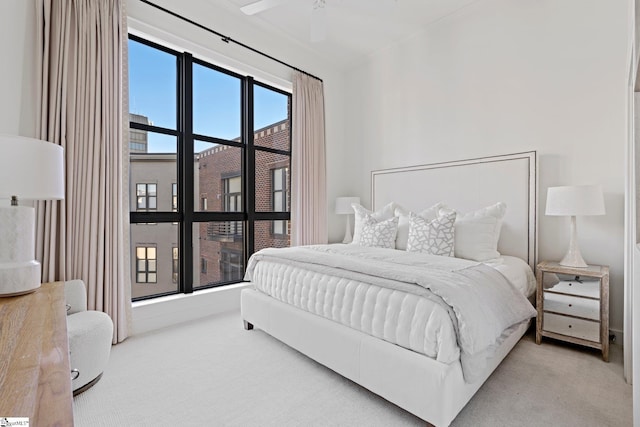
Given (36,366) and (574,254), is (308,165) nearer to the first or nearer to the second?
(574,254)

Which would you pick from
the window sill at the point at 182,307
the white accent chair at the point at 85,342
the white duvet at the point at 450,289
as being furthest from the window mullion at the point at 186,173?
the white duvet at the point at 450,289

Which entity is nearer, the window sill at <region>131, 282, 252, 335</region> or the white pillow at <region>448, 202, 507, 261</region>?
the white pillow at <region>448, 202, 507, 261</region>

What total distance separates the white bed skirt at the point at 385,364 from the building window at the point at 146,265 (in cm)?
145

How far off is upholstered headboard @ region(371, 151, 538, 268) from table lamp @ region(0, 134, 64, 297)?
3.27m

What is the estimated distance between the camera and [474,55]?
129 inches

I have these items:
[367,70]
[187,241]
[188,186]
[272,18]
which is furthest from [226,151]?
[367,70]

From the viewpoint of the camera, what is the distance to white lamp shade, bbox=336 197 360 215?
418 centimetres

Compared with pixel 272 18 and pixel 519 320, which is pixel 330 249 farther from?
pixel 272 18

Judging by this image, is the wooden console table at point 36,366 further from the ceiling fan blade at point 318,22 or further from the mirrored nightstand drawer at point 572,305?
the mirrored nightstand drawer at point 572,305

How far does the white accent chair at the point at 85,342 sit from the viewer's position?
1.73m

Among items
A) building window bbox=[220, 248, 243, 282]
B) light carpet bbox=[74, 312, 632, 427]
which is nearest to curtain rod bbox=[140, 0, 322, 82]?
building window bbox=[220, 248, 243, 282]

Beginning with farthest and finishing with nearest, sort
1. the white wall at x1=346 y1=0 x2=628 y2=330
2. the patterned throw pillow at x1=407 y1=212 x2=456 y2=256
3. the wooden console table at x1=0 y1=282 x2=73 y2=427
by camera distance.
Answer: the patterned throw pillow at x1=407 y1=212 x2=456 y2=256, the white wall at x1=346 y1=0 x2=628 y2=330, the wooden console table at x1=0 y1=282 x2=73 y2=427

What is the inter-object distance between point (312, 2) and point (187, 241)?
275 cm

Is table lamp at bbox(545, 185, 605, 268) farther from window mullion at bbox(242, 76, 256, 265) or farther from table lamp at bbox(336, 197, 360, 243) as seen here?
window mullion at bbox(242, 76, 256, 265)
